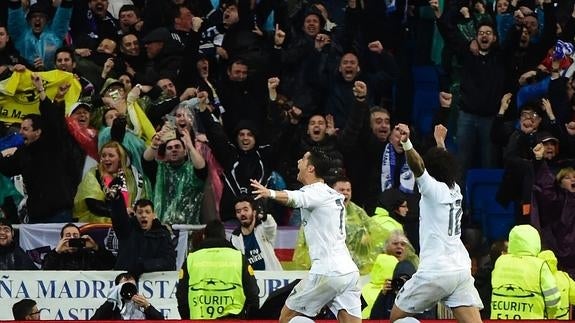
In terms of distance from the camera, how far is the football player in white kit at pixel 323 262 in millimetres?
14430

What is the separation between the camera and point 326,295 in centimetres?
1445

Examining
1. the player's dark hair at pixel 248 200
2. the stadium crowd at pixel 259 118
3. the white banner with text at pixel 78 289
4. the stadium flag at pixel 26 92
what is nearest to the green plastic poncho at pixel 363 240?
the stadium crowd at pixel 259 118

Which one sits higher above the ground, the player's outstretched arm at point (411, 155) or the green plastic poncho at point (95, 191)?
the player's outstretched arm at point (411, 155)

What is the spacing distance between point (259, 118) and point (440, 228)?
643 cm

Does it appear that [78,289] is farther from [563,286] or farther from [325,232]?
[563,286]

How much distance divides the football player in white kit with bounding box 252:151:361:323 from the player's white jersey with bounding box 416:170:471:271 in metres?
0.66

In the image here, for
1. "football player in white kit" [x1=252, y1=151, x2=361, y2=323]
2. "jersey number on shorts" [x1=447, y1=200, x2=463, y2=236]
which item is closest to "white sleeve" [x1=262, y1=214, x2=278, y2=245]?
"football player in white kit" [x1=252, y1=151, x2=361, y2=323]

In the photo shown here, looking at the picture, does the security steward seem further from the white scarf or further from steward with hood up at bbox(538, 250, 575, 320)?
the white scarf

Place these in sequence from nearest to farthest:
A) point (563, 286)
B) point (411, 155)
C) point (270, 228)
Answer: point (411, 155), point (563, 286), point (270, 228)

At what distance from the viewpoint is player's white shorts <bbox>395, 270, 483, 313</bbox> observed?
46.6 ft

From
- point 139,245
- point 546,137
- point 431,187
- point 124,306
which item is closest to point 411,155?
point 431,187

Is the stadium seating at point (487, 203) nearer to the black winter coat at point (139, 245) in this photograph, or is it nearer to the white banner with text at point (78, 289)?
the white banner with text at point (78, 289)

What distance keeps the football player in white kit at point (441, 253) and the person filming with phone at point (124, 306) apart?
10.6 feet

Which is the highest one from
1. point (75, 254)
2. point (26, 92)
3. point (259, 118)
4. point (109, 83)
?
point (109, 83)
